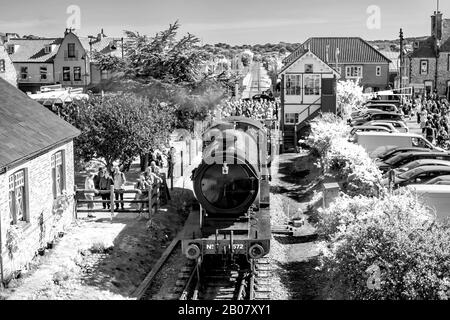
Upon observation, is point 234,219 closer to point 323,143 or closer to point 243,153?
point 243,153

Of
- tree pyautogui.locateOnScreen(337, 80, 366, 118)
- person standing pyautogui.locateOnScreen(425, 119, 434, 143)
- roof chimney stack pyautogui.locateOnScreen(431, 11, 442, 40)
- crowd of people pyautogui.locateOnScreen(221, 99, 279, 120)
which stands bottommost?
person standing pyautogui.locateOnScreen(425, 119, 434, 143)

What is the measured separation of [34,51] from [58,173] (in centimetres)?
5262

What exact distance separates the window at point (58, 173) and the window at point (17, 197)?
280 centimetres

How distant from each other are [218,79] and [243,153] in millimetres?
20453

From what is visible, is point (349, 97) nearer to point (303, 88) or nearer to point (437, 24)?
point (303, 88)

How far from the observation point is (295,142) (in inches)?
1558

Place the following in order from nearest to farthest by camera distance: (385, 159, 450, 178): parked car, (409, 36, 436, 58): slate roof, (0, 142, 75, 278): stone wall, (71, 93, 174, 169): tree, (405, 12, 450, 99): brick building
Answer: (0, 142, 75, 278): stone wall
(385, 159, 450, 178): parked car
(71, 93, 174, 169): tree
(405, 12, 450, 99): brick building
(409, 36, 436, 58): slate roof

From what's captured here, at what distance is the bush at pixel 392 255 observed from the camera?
461 inches

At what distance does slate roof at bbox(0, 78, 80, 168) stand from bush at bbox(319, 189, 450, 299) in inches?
314

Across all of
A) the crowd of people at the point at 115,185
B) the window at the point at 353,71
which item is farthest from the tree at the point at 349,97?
the crowd of people at the point at 115,185

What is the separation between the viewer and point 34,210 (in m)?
18.0

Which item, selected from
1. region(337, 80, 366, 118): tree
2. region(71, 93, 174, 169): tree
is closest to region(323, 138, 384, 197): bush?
region(71, 93, 174, 169): tree

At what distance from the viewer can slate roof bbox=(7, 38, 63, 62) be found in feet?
226

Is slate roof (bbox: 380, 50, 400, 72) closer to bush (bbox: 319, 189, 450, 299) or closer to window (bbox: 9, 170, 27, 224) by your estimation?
window (bbox: 9, 170, 27, 224)
